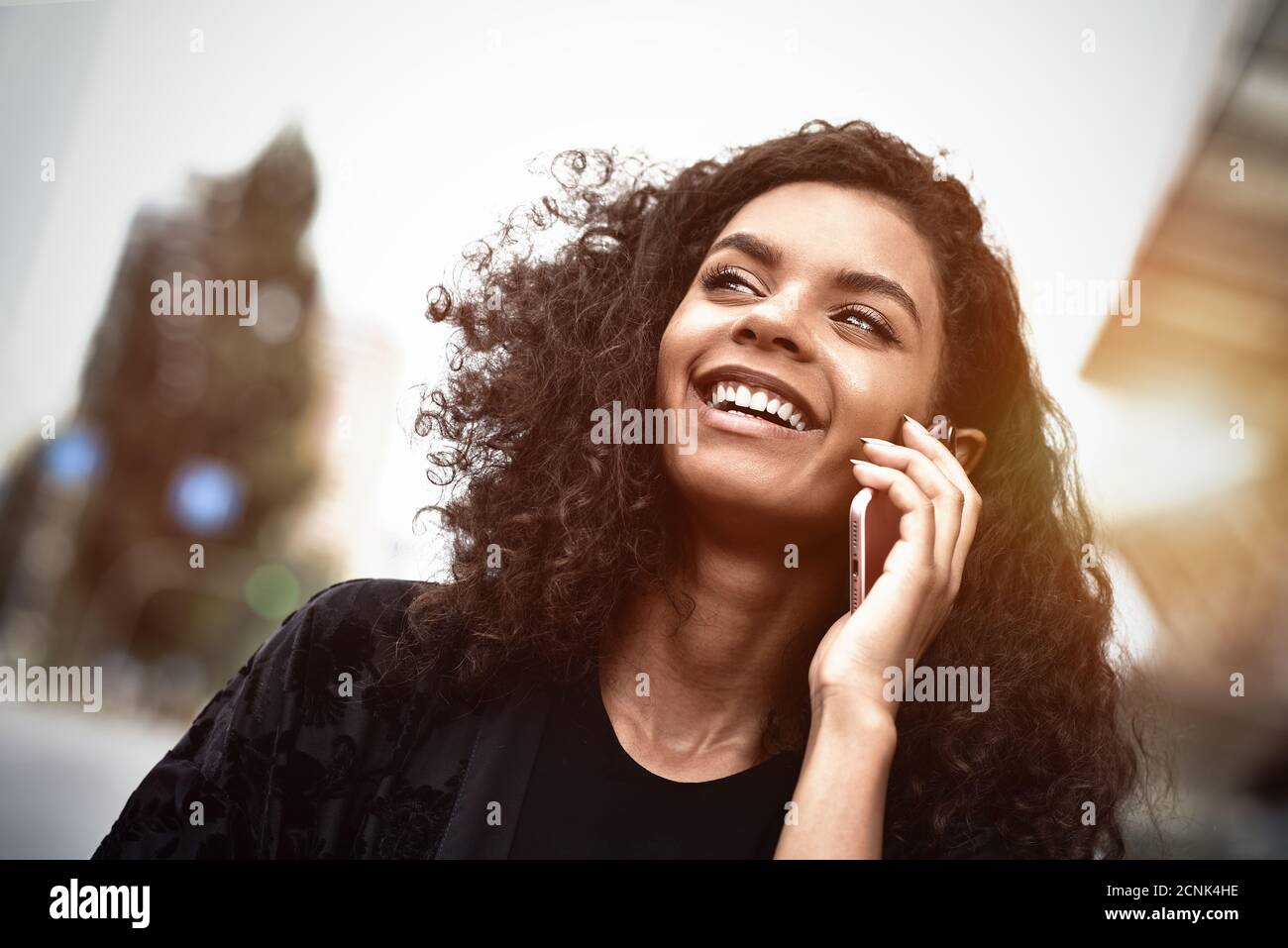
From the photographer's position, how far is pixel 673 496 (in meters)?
2.06

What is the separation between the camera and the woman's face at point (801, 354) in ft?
5.88

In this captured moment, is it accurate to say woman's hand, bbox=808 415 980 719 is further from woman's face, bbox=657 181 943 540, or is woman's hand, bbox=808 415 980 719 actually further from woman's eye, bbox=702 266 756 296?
woman's eye, bbox=702 266 756 296

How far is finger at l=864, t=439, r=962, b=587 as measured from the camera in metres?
1.79

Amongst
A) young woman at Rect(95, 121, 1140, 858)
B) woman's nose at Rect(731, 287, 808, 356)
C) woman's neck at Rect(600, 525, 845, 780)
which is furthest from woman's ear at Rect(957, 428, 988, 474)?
woman's nose at Rect(731, 287, 808, 356)

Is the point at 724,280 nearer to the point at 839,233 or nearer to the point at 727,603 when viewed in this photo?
the point at 839,233

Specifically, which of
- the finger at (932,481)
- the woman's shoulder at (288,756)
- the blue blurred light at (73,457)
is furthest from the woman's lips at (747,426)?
the blue blurred light at (73,457)

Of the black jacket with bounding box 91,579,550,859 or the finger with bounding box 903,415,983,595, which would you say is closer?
the black jacket with bounding box 91,579,550,859

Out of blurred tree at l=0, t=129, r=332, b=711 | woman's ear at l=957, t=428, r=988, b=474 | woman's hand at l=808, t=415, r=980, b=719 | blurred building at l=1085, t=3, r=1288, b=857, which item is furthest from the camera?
blurred tree at l=0, t=129, r=332, b=711

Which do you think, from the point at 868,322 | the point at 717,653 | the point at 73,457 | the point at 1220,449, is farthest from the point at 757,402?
the point at 73,457

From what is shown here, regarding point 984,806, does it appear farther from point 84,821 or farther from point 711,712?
point 84,821

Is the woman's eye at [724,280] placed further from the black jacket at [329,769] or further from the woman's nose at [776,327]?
the black jacket at [329,769]

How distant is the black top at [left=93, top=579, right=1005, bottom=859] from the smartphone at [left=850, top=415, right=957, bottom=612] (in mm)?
366
